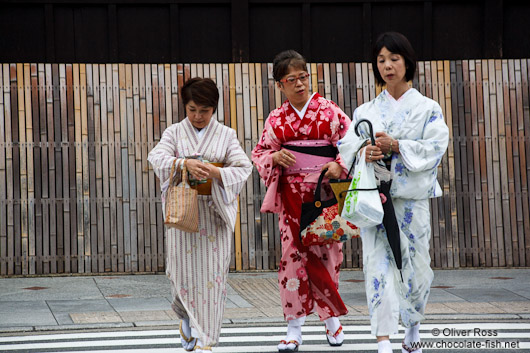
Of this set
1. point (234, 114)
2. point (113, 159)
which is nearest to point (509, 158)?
point (234, 114)

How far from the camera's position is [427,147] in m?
5.26

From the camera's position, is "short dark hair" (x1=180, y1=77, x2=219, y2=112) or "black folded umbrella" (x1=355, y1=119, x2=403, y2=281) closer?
"black folded umbrella" (x1=355, y1=119, x2=403, y2=281)

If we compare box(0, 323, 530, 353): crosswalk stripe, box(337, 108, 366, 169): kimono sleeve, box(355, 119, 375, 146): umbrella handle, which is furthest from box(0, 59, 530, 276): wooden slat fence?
box(355, 119, 375, 146): umbrella handle

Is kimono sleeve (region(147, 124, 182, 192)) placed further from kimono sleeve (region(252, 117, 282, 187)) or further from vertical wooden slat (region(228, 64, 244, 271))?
vertical wooden slat (region(228, 64, 244, 271))

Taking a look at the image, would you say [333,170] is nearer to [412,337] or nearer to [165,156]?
[165,156]

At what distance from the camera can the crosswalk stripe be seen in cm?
602

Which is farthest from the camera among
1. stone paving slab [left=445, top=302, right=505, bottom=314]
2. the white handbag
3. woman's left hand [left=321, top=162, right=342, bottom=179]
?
stone paving slab [left=445, top=302, right=505, bottom=314]

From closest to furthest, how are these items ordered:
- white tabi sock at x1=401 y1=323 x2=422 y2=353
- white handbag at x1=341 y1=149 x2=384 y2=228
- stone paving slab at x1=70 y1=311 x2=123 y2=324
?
1. white handbag at x1=341 y1=149 x2=384 y2=228
2. white tabi sock at x1=401 y1=323 x2=422 y2=353
3. stone paving slab at x1=70 y1=311 x2=123 y2=324

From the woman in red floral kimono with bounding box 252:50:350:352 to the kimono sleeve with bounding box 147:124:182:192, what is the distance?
0.69 m

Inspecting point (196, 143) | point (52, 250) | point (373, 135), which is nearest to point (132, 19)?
point (52, 250)

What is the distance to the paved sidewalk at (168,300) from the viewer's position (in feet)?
23.2

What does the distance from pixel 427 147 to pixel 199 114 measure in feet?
4.84

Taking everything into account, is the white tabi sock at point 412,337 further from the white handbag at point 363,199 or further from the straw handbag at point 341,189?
the straw handbag at point 341,189

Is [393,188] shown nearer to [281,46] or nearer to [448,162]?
[448,162]
